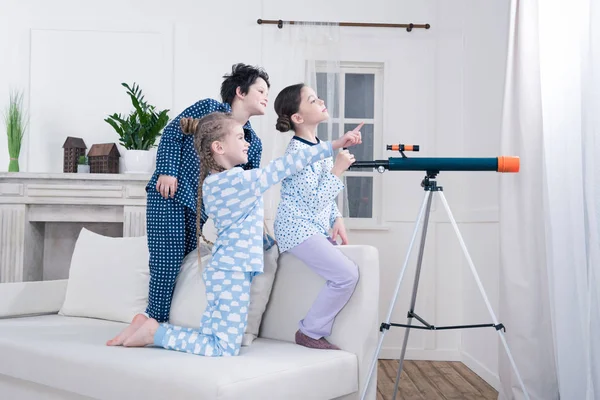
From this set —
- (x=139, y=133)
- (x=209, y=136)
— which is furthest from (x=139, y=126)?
(x=209, y=136)

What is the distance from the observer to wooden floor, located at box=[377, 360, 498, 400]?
9.81 ft

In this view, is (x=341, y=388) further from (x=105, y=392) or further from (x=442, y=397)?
(x=442, y=397)

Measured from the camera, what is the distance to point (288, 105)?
2426 mm

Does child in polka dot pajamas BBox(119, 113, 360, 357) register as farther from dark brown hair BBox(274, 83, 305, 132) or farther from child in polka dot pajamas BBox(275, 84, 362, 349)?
dark brown hair BBox(274, 83, 305, 132)

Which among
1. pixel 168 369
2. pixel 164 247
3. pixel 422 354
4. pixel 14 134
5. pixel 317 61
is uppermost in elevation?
pixel 317 61

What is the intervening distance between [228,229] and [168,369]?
539 millimetres

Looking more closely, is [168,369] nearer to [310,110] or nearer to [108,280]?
[108,280]

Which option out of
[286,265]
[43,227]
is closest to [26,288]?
[286,265]

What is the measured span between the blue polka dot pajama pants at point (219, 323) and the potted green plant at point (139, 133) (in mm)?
2214

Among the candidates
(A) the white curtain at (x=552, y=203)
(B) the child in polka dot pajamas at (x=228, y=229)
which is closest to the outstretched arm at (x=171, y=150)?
(B) the child in polka dot pajamas at (x=228, y=229)

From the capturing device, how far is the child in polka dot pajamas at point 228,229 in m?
1.98

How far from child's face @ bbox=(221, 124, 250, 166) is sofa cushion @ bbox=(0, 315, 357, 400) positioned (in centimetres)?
67

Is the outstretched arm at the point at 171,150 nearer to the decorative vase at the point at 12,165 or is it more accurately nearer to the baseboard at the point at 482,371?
the baseboard at the point at 482,371

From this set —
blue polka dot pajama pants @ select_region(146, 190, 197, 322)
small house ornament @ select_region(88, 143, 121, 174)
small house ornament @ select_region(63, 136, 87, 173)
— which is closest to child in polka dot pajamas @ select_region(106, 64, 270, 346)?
blue polka dot pajama pants @ select_region(146, 190, 197, 322)
